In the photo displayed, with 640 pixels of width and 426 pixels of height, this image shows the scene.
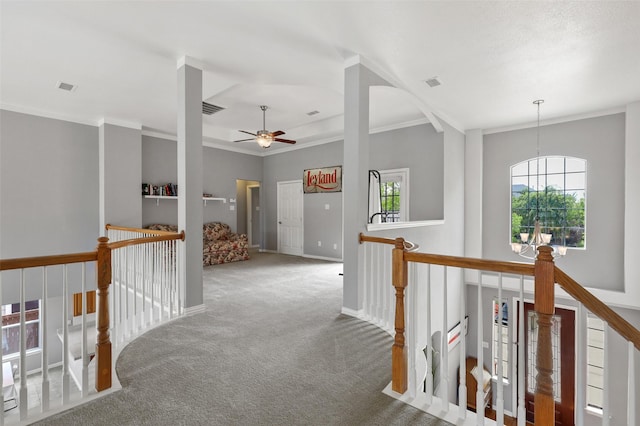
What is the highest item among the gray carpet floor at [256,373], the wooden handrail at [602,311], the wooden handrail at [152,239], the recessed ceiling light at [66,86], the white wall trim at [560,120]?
the recessed ceiling light at [66,86]

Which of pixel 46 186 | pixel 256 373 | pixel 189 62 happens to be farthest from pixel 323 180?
pixel 256 373

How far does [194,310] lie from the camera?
3486 millimetres

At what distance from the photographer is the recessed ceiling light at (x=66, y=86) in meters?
4.38

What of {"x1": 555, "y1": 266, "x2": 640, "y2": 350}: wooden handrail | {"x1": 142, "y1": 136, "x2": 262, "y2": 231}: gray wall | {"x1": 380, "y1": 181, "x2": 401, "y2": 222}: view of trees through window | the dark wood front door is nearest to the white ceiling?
{"x1": 142, "y1": 136, "x2": 262, "y2": 231}: gray wall

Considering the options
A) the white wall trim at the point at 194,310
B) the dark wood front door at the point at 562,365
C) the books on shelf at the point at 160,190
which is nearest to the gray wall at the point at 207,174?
the books on shelf at the point at 160,190

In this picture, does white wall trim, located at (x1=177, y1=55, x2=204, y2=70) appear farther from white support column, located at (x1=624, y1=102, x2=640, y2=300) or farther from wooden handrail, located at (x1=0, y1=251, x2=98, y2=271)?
white support column, located at (x1=624, y1=102, x2=640, y2=300)

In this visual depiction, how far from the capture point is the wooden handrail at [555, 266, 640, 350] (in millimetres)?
1434

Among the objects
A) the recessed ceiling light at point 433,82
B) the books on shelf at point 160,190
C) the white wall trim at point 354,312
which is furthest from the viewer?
the books on shelf at point 160,190

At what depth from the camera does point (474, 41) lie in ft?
10.4

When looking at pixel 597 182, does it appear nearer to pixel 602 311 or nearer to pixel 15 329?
pixel 602 311

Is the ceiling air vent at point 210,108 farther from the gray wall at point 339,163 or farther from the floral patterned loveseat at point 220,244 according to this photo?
the gray wall at point 339,163

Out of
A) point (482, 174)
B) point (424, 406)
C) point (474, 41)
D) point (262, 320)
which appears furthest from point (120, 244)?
point (482, 174)

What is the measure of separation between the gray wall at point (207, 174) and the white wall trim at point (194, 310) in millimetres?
4009

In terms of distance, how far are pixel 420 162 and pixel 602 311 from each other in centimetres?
508
